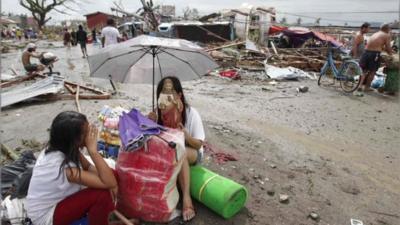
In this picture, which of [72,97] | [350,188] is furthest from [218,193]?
[72,97]

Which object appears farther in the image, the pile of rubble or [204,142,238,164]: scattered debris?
the pile of rubble

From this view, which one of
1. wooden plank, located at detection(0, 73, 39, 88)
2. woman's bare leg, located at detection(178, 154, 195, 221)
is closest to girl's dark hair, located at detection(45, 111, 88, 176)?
woman's bare leg, located at detection(178, 154, 195, 221)

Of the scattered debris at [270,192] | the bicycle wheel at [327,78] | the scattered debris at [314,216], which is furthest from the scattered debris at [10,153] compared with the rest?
the bicycle wheel at [327,78]

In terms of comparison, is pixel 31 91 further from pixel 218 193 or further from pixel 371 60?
pixel 371 60

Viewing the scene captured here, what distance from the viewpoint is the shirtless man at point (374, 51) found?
7637mm

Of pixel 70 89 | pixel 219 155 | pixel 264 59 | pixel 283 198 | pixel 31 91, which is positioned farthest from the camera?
pixel 264 59

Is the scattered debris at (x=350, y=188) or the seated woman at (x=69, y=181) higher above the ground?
the seated woman at (x=69, y=181)

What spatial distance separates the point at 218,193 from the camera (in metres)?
2.75

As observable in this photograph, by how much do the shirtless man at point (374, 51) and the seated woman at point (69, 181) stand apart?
729 cm

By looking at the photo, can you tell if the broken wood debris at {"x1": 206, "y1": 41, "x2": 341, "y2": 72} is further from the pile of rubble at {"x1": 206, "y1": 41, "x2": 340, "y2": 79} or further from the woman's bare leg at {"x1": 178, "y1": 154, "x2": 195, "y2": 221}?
the woman's bare leg at {"x1": 178, "y1": 154, "x2": 195, "y2": 221}

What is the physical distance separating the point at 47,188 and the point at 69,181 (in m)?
0.15

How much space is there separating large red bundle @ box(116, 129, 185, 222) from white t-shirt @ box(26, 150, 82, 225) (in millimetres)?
410

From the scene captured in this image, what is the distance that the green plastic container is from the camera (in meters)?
2.73

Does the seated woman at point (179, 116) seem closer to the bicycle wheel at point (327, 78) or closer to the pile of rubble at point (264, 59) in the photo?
the bicycle wheel at point (327, 78)
